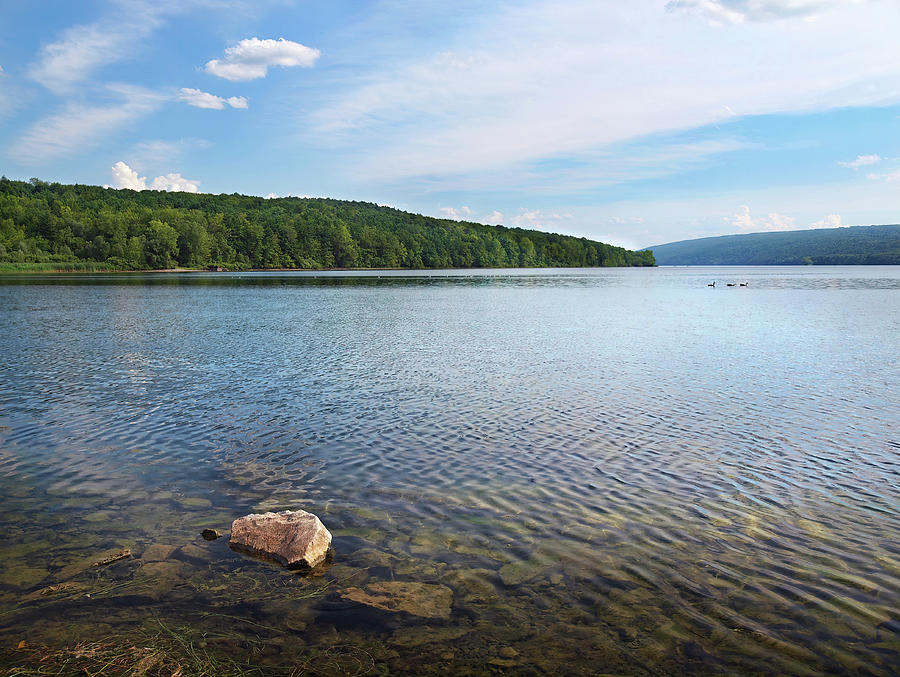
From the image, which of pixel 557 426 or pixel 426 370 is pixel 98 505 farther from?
pixel 426 370

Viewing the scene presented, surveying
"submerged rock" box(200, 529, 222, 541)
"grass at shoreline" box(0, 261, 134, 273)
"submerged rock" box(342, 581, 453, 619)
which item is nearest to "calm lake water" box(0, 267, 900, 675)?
"submerged rock" box(342, 581, 453, 619)

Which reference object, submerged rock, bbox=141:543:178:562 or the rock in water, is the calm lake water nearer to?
submerged rock, bbox=141:543:178:562

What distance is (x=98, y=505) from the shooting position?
1087 centimetres

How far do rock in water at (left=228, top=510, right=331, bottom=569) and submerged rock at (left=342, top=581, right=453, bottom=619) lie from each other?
1062 millimetres

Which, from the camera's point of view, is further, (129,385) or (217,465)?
(129,385)

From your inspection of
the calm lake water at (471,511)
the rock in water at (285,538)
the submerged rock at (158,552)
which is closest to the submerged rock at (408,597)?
the calm lake water at (471,511)

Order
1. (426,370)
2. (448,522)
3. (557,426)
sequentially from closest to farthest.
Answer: (448,522) → (557,426) → (426,370)

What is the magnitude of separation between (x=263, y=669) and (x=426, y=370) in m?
18.5

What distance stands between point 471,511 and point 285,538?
332 cm

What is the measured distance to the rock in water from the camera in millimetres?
8648

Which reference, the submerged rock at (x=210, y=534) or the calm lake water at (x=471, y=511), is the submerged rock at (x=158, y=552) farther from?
the submerged rock at (x=210, y=534)

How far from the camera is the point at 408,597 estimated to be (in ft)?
25.5

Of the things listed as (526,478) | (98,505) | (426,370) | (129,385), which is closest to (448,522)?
(526,478)

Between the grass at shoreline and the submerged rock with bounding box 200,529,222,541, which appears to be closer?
the submerged rock with bounding box 200,529,222,541
